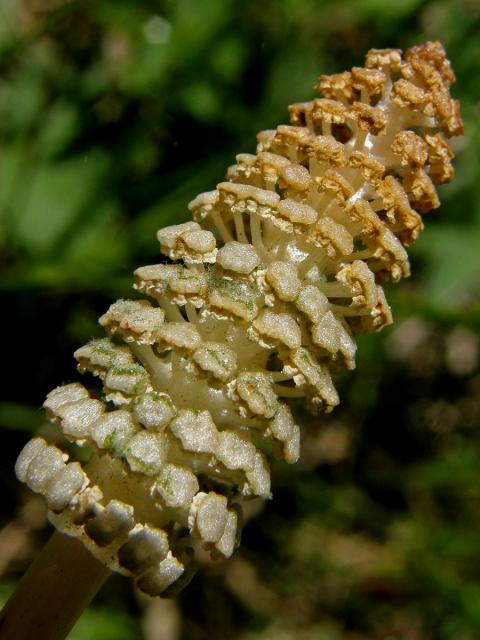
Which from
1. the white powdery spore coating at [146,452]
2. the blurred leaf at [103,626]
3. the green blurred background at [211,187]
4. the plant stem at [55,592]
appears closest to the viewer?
the white powdery spore coating at [146,452]

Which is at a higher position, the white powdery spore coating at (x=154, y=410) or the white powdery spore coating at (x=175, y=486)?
the white powdery spore coating at (x=154, y=410)

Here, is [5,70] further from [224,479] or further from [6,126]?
[224,479]

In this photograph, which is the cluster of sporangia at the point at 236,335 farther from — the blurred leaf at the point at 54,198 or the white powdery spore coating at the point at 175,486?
the blurred leaf at the point at 54,198

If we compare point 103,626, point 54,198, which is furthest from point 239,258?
point 54,198

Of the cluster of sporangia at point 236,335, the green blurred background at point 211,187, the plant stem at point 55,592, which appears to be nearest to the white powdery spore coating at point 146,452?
the cluster of sporangia at point 236,335

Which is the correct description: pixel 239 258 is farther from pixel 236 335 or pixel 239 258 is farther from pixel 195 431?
pixel 195 431

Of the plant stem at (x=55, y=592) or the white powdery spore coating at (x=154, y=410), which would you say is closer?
the white powdery spore coating at (x=154, y=410)

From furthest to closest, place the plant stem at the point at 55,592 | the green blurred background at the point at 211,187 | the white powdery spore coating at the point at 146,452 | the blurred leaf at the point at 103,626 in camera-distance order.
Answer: the green blurred background at the point at 211,187 → the blurred leaf at the point at 103,626 → the plant stem at the point at 55,592 → the white powdery spore coating at the point at 146,452
